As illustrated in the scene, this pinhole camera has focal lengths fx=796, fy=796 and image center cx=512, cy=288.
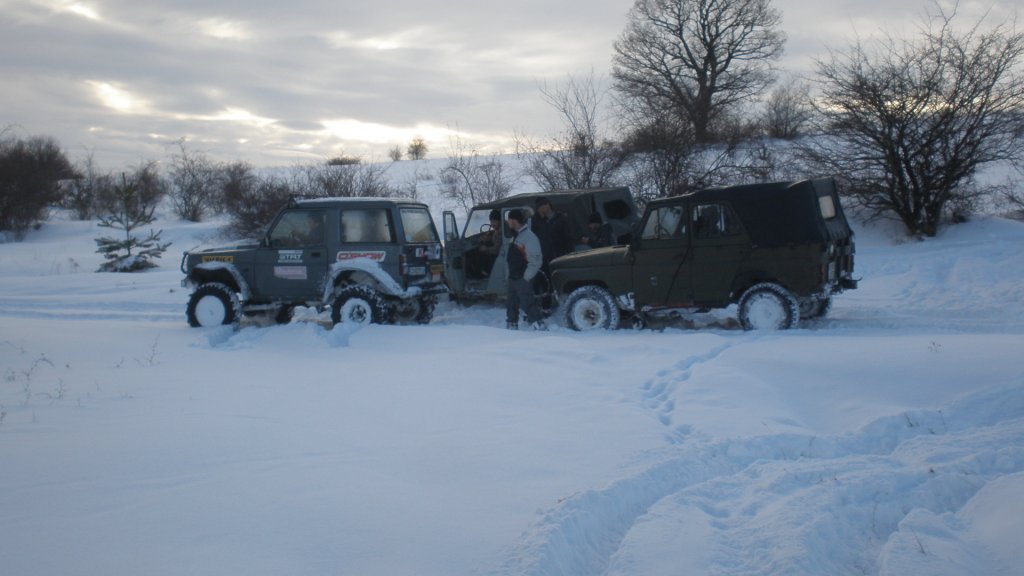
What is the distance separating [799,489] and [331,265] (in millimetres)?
8225

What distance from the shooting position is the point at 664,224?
10.4 metres

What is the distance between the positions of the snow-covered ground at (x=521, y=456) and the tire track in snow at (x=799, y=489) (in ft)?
0.05

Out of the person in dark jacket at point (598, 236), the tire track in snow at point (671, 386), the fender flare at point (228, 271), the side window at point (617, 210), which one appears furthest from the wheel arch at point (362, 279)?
the tire track in snow at point (671, 386)

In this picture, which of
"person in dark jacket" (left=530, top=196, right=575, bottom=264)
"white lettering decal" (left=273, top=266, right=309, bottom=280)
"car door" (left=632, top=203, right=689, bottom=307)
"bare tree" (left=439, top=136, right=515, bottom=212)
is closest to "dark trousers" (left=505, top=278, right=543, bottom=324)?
"person in dark jacket" (left=530, top=196, right=575, bottom=264)

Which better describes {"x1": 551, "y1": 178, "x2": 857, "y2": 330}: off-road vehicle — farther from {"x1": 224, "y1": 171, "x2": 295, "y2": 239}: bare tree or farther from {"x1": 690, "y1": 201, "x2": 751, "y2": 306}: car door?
{"x1": 224, "y1": 171, "x2": 295, "y2": 239}: bare tree

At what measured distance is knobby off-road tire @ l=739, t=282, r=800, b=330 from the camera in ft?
31.9

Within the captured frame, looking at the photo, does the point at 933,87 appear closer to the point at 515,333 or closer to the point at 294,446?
the point at 515,333

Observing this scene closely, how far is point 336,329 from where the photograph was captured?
997 centimetres

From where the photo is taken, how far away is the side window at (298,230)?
11.4m

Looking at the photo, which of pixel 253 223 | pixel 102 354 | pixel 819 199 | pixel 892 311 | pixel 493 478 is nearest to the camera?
pixel 493 478

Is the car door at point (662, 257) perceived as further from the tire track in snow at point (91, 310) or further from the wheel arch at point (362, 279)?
the tire track in snow at point (91, 310)

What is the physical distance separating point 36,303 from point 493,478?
14.5m

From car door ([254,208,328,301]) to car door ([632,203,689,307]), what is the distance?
445 centimetres

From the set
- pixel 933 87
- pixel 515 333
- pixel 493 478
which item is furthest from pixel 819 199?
pixel 933 87
